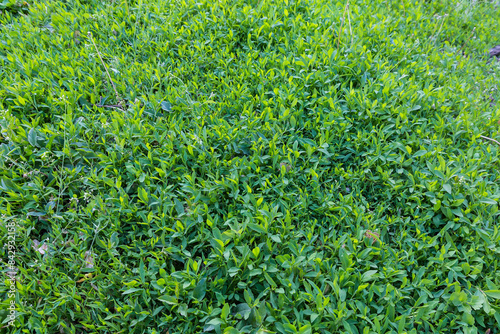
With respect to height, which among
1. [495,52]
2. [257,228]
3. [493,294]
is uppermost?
[495,52]

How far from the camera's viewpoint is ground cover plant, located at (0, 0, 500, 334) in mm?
2178

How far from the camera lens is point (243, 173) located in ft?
8.97

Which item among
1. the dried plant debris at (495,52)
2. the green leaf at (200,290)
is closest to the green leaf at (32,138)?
the green leaf at (200,290)

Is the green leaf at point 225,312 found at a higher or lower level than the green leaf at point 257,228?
lower

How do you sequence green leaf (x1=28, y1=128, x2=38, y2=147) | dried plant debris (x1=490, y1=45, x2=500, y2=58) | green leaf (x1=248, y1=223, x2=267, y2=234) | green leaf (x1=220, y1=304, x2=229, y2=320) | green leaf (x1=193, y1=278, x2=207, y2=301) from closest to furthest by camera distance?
green leaf (x1=220, y1=304, x2=229, y2=320), green leaf (x1=193, y1=278, x2=207, y2=301), green leaf (x1=248, y1=223, x2=267, y2=234), green leaf (x1=28, y1=128, x2=38, y2=147), dried plant debris (x1=490, y1=45, x2=500, y2=58)

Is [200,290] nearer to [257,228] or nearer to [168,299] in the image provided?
[168,299]

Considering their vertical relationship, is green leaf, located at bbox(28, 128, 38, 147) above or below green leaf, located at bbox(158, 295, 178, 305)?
above

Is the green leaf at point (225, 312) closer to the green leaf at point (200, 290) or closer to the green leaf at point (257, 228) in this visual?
the green leaf at point (200, 290)

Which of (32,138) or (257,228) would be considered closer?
(257,228)

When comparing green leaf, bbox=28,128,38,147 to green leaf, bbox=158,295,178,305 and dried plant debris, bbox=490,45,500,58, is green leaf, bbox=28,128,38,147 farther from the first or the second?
dried plant debris, bbox=490,45,500,58

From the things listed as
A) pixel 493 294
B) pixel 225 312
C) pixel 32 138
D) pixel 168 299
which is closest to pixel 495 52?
pixel 493 294

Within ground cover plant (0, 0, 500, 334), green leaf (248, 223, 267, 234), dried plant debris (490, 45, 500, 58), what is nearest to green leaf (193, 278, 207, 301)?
ground cover plant (0, 0, 500, 334)

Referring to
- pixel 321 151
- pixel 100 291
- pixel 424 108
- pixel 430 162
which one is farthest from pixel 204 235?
pixel 424 108

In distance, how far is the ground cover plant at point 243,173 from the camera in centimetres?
218
